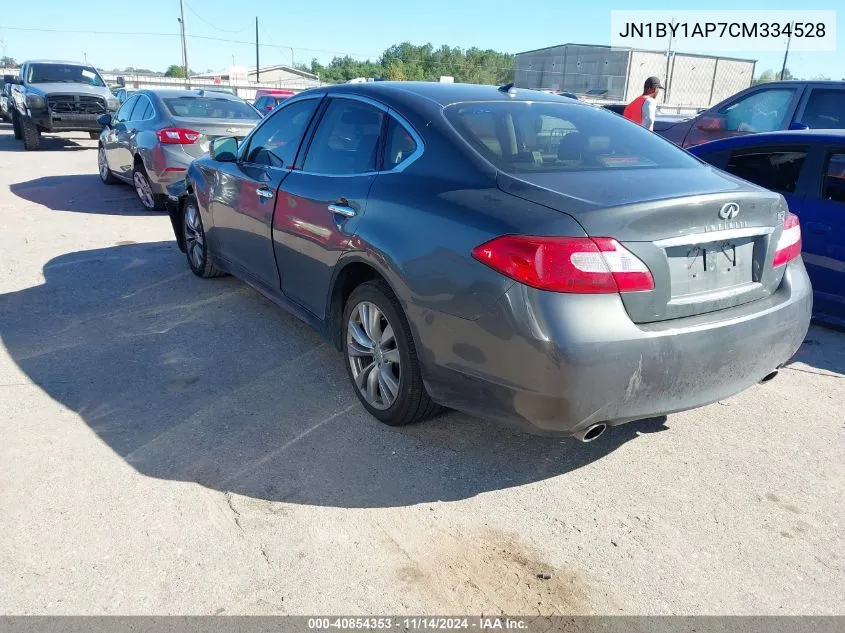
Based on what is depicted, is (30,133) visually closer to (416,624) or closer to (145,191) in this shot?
(145,191)

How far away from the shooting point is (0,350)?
14.3 feet

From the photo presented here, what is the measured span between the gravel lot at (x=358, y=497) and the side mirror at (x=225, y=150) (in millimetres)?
1366

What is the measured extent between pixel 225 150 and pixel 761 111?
6.69 metres

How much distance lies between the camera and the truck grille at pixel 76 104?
1482 cm

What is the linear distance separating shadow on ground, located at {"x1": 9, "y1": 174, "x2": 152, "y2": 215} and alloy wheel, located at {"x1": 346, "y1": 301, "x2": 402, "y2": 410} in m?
6.44

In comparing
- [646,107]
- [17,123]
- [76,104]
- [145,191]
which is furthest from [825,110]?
[17,123]

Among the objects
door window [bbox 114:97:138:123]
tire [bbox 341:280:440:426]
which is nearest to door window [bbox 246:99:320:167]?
tire [bbox 341:280:440:426]

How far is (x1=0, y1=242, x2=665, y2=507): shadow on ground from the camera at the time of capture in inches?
120

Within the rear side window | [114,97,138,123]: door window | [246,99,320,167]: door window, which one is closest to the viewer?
[246,99,320,167]: door window

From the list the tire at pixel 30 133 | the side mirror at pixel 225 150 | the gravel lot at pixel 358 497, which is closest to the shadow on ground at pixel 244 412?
the gravel lot at pixel 358 497

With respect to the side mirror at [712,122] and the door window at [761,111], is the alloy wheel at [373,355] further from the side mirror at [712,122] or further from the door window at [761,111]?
the side mirror at [712,122]

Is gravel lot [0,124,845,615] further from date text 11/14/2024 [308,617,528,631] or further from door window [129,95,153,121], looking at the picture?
door window [129,95,153,121]

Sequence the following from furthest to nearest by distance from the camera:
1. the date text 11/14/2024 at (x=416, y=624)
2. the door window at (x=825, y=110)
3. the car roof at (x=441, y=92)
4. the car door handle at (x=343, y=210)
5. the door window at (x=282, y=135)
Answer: the door window at (x=825, y=110) < the door window at (x=282, y=135) < the car roof at (x=441, y=92) < the car door handle at (x=343, y=210) < the date text 11/14/2024 at (x=416, y=624)

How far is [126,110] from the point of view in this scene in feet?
32.5
